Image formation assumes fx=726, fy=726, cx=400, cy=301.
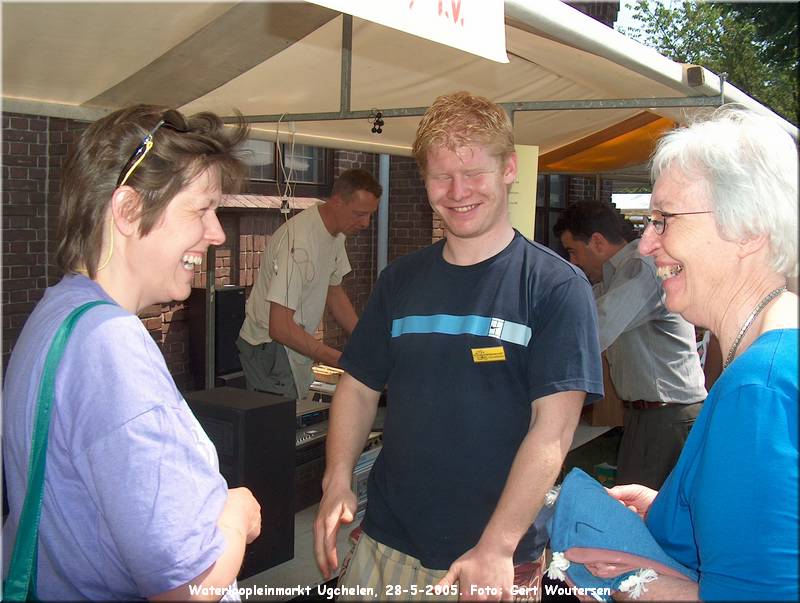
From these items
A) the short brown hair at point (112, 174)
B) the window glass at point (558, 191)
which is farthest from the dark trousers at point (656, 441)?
the window glass at point (558, 191)

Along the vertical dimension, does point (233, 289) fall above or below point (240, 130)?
below

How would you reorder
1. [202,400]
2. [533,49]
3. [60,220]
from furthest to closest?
[533,49], [202,400], [60,220]

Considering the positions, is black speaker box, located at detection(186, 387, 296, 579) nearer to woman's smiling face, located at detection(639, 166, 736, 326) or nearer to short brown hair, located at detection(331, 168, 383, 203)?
short brown hair, located at detection(331, 168, 383, 203)

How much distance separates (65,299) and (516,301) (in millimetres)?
1146

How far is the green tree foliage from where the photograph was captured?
1054 inches

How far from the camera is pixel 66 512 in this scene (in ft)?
4.20

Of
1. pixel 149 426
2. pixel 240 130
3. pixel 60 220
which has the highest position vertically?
pixel 240 130

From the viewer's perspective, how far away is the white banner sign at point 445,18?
7.06ft

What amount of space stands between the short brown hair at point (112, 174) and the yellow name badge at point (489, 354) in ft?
2.88

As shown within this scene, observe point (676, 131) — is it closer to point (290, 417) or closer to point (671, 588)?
point (671, 588)

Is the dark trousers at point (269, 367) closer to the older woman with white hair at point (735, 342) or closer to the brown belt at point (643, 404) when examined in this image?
the brown belt at point (643, 404)

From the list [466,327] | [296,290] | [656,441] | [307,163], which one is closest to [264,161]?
[307,163]

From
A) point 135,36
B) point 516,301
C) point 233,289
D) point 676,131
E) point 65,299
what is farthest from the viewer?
point 233,289

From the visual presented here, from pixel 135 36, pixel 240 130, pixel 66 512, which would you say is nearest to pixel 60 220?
Result: pixel 240 130
